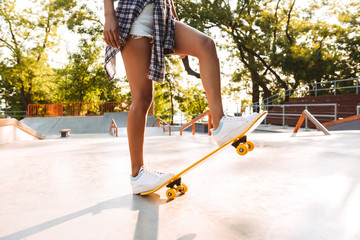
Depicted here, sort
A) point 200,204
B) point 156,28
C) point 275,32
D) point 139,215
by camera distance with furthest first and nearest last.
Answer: point 275,32, point 156,28, point 200,204, point 139,215

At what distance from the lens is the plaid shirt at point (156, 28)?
5.40 feet

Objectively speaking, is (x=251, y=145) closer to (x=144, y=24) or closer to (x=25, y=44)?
(x=144, y=24)

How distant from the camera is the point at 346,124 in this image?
8.62 meters

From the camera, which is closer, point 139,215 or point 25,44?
point 139,215

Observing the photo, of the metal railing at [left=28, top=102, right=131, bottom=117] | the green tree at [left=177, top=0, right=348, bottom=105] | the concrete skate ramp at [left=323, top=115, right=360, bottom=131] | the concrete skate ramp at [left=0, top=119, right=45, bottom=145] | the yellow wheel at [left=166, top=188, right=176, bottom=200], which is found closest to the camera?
the yellow wheel at [left=166, top=188, right=176, bottom=200]

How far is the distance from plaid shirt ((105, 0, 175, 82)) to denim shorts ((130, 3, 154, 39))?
21mm

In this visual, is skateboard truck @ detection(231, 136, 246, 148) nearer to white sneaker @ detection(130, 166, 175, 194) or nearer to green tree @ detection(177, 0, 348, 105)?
white sneaker @ detection(130, 166, 175, 194)

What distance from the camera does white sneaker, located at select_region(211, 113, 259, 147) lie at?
1.56 metres

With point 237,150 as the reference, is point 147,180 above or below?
below

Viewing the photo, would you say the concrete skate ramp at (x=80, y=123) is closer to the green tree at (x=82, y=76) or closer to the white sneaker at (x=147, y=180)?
the green tree at (x=82, y=76)

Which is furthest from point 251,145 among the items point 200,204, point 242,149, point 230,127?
point 200,204

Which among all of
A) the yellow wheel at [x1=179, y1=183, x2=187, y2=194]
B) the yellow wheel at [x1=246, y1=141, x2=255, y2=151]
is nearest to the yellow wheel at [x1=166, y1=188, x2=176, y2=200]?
the yellow wheel at [x1=179, y1=183, x2=187, y2=194]

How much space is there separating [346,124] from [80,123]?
56.1ft

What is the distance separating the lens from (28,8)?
2438 centimetres
